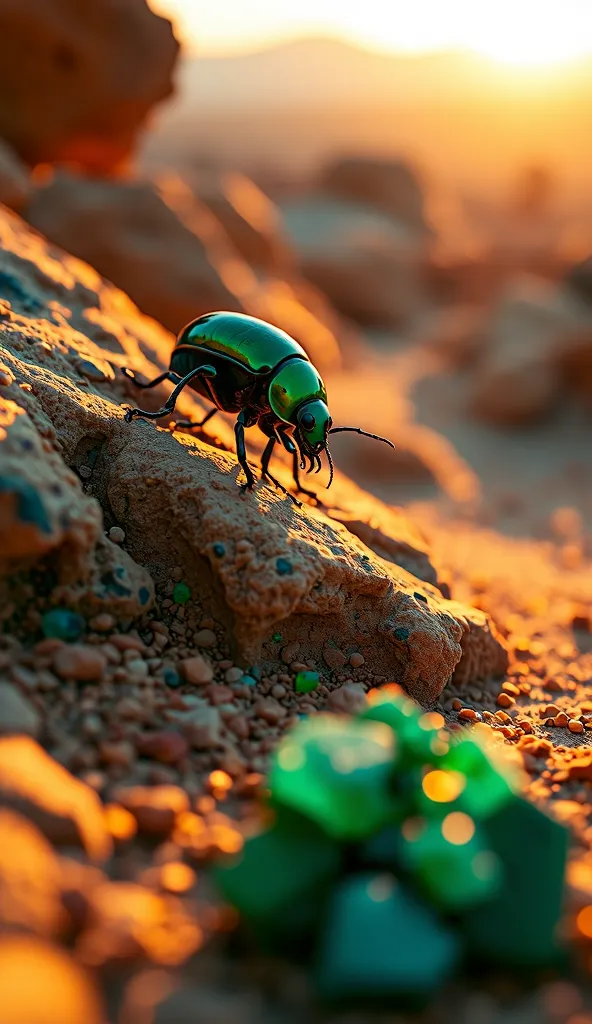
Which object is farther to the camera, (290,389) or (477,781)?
(290,389)

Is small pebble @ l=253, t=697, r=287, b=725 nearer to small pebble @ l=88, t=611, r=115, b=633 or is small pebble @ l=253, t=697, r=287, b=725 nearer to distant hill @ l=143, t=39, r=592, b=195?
small pebble @ l=88, t=611, r=115, b=633

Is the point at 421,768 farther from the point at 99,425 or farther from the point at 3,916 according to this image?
the point at 99,425

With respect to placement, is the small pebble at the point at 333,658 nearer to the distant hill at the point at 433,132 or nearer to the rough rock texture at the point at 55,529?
the rough rock texture at the point at 55,529

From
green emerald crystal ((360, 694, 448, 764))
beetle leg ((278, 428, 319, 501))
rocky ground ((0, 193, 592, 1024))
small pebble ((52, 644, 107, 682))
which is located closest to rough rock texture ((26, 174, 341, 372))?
rocky ground ((0, 193, 592, 1024))

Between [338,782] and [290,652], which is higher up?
[290,652]

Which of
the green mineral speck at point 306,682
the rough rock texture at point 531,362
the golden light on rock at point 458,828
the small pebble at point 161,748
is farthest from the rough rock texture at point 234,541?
the rough rock texture at point 531,362

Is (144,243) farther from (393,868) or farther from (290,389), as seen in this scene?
(393,868)

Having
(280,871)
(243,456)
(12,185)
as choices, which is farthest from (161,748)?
(12,185)
